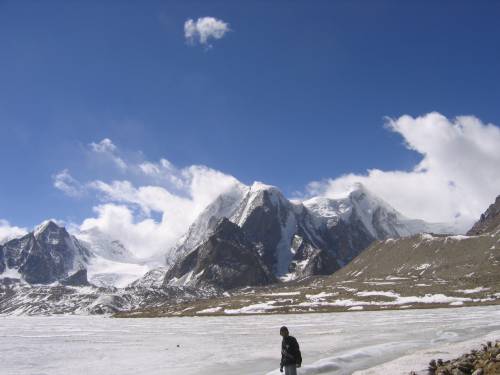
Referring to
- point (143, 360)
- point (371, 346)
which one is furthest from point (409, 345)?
point (143, 360)

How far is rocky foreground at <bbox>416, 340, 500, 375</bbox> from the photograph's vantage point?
76.3 ft

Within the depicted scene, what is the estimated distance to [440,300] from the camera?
473ft

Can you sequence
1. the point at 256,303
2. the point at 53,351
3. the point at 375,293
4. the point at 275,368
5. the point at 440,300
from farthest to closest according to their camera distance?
the point at 256,303 → the point at 375,293 → the point at 440,300 → the point at 53,351 → the point at 275,368

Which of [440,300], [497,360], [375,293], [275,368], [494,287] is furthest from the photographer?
[375,293]

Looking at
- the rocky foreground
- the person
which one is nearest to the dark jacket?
the person

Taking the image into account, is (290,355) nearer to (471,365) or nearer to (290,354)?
(290,354)

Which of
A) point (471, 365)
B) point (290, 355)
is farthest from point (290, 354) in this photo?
point (471, 365)

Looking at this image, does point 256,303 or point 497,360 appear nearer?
point 497,360

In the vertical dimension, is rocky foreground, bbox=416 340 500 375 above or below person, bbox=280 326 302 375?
below

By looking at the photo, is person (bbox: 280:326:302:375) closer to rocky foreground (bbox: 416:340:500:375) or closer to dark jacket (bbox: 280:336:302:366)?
dark jacket (bbox: 280:336:302:366)

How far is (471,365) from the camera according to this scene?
964 inches

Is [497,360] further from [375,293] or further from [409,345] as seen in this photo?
[375,293]

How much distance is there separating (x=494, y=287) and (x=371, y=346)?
138545mm

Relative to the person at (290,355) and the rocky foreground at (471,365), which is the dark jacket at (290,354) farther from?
the rocky foreground at (471,365)
